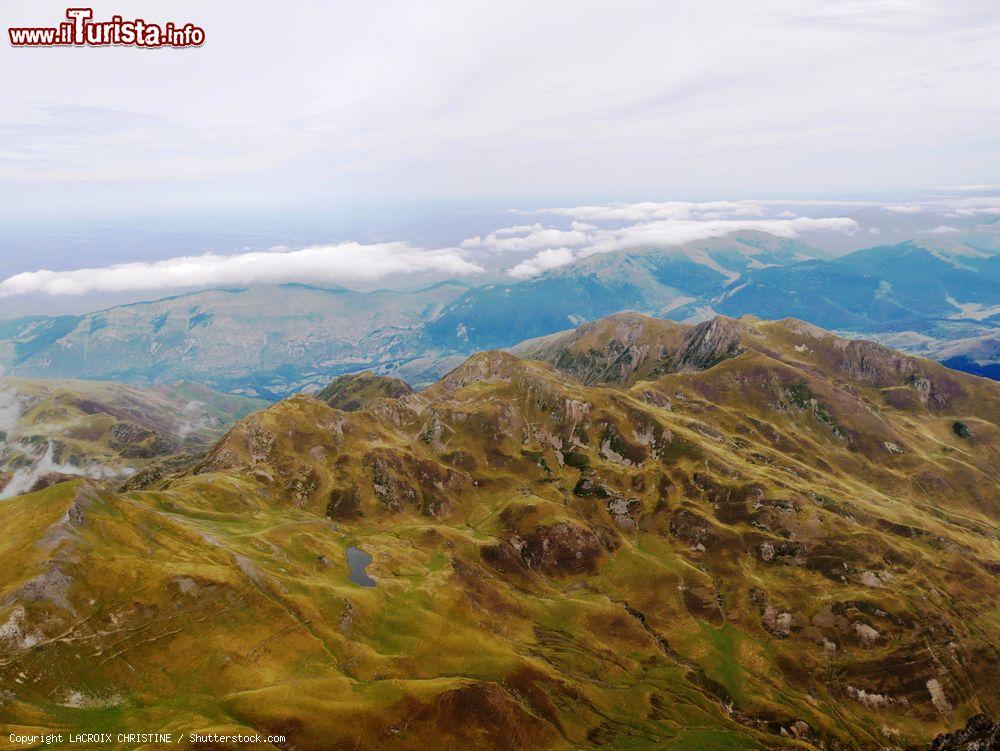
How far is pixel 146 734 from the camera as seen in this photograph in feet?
301

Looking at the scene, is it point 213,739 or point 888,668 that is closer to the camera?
point 213,739

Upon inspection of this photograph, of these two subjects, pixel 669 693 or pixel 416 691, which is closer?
pixel 416 691

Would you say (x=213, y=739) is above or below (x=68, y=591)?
below

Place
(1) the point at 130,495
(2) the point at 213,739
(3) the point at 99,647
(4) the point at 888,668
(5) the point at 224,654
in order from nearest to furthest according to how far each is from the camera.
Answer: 1. (2) the point at 213,739
2. (3) the point at 99,647
3. (5) the point at 224,654
4. (4) the point at 888,668
5. (1) the point at 130,495

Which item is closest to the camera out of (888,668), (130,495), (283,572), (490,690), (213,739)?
(213,739)

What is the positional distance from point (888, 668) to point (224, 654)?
20864cm

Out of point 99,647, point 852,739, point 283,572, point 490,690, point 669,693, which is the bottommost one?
point 852,739

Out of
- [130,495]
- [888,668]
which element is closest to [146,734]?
[130,495]

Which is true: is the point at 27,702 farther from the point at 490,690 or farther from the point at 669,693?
the point at 669,693

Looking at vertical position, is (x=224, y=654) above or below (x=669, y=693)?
above

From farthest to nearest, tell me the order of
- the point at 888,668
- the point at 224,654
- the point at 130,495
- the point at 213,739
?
1. the point at 130,495
2. the point at 888,668
3. the point at 224,654
4. the point at 213,739

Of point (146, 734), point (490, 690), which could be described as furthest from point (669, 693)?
point (146, 734)

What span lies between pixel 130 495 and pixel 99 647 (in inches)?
4269

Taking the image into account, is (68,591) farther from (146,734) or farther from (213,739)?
(213,739)
